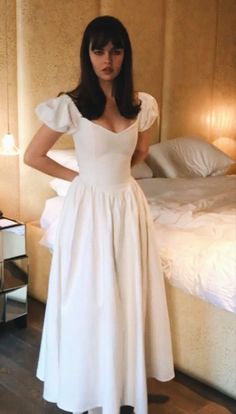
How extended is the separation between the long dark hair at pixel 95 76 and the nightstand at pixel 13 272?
1.08 meters

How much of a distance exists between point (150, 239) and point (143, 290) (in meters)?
0.20

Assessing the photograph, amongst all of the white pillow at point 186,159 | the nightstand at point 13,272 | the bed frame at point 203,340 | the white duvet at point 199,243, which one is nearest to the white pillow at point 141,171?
the white pillow at point 186,159

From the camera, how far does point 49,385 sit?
185 cm

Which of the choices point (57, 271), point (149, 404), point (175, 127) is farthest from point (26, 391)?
point (175, 127)

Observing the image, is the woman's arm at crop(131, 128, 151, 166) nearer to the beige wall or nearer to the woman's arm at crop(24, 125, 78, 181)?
the woman's arm at crop(24, 125, 78, 181)

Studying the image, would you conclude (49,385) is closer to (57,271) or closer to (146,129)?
(57,271)

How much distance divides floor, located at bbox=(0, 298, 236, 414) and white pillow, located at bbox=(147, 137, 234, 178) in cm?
161

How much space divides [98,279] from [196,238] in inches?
24.3

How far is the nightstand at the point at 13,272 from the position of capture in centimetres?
256

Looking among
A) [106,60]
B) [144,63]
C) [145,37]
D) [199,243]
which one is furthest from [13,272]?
[145,37]

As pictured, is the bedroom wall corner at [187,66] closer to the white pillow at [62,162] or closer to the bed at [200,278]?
the white pillow at [62,162]

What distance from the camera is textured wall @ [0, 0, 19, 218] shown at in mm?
2760

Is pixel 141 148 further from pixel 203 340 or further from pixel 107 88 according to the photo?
pixel 203 340

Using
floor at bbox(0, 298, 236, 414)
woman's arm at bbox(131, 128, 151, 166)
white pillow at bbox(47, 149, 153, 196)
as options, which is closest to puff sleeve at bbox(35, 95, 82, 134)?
woman's arm at bbox(131, 128, 151, 166)
